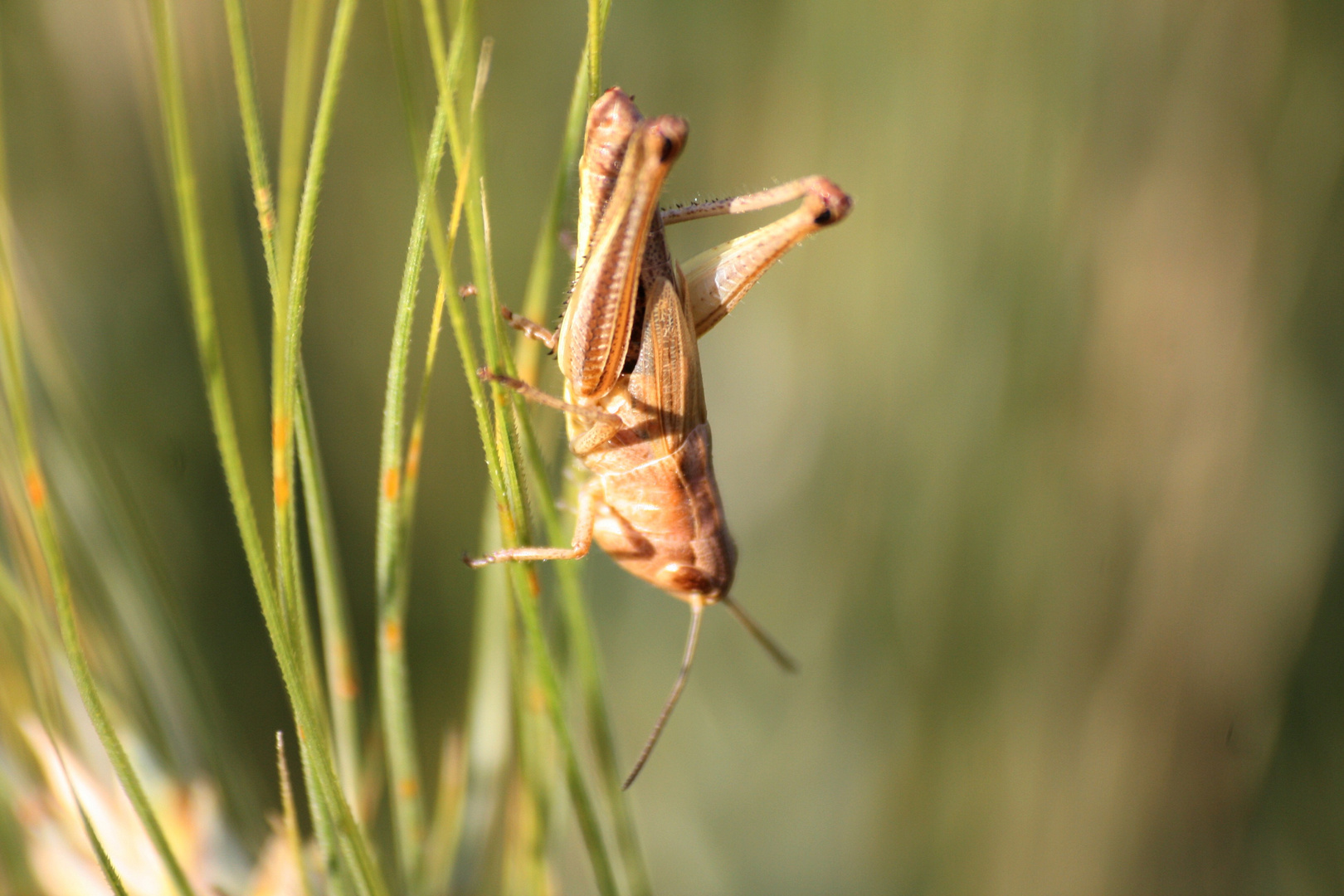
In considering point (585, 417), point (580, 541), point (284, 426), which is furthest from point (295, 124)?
point (580, 541)

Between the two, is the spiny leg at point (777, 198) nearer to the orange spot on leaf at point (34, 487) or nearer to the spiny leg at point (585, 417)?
the spiny leg at point (585, 417)

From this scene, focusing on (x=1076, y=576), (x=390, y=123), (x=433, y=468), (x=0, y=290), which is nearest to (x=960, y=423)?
(x=1076, y=576)

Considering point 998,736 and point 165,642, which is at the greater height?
point 165,642

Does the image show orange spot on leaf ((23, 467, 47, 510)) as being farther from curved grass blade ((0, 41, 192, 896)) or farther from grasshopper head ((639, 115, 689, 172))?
grasshopper head ((639, 115, 689, 172))

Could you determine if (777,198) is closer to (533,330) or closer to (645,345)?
(645,345)

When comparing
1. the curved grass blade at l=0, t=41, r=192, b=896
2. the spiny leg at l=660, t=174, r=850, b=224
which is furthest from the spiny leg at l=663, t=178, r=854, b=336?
the curved grass blade at l=0, t=41, r=192, b=896

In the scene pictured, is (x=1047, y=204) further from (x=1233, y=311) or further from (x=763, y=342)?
(x=763, y=342)
